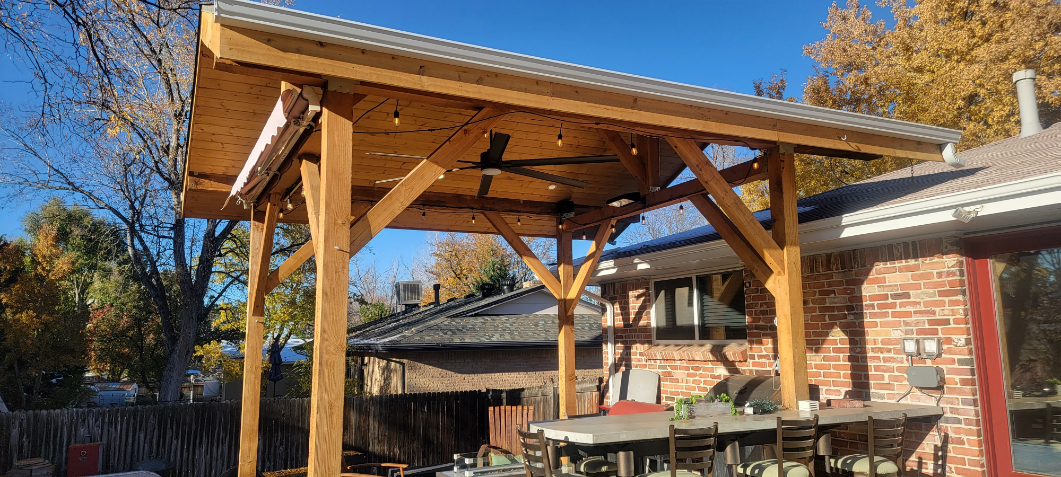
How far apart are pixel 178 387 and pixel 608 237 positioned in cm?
1218

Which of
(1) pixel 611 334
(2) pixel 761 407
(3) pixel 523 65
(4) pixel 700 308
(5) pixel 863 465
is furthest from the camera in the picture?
(1) pixel 611 334

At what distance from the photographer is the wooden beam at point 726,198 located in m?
6.07

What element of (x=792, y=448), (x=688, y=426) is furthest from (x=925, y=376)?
(x=688, y=426)

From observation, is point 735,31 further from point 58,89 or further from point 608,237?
point 58,89

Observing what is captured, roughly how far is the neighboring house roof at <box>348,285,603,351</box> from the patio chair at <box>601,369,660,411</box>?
227 inches

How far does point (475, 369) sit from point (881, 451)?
39.3ft

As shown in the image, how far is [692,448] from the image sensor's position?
5.32 m

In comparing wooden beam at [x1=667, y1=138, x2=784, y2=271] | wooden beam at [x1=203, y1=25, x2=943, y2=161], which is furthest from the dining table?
wooden beam at [x1=203, y1=25, x2=943, y2=161]

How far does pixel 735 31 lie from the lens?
30.8m

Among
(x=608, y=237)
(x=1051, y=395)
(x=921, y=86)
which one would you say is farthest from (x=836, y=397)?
(x=921, y=86)

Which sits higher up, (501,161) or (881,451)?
(501,161)

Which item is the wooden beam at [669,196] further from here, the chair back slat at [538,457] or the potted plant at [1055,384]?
the chair back slat at [538,457]

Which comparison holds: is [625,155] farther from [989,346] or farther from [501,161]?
[989,346]

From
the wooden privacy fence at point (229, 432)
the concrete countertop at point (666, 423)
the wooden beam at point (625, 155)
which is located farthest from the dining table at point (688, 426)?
the wooden privacy fence at point (229, 432)
